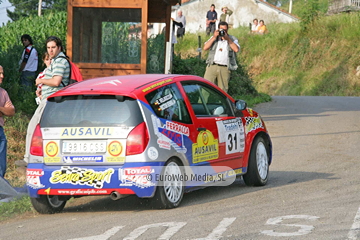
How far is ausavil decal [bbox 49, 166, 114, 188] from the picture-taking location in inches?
288

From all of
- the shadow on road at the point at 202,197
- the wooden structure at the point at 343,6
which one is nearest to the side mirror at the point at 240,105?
the shadow on road at the point at 202,197

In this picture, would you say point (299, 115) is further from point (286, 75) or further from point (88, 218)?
point (286, 75)

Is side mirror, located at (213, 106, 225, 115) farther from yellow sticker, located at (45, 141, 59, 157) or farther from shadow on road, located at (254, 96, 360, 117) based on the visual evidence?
shadow on road, located at (254, 96, 360, 117)

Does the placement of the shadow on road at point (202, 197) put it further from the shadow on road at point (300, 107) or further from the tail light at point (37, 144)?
the shadow on road at point (300, 107)

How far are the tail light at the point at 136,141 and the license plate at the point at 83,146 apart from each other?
265 mm

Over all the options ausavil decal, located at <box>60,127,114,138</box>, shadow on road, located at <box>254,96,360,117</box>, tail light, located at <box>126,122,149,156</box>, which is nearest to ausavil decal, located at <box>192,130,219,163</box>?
tail light, located at <box>126,122,149,156</box>

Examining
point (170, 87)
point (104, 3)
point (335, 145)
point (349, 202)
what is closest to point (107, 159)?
point (170, 87)

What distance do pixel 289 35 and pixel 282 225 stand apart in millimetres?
→ 42517

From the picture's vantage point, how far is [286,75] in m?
45.6

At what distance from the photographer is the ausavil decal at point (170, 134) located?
7.53m

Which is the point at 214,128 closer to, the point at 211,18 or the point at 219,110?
the point at 219,110

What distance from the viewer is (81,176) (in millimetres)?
7395

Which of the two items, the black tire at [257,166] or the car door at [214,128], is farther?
the black tire at [257,166]

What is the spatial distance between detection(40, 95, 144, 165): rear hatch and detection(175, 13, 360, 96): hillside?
34995mm
